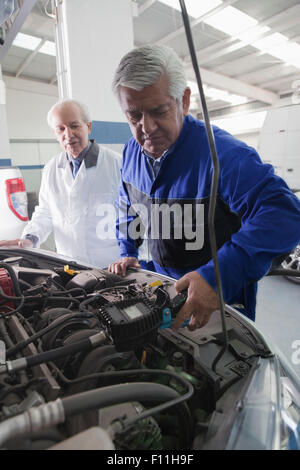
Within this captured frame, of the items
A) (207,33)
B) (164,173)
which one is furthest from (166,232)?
(207,33)

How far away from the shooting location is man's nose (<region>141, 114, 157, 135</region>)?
3.58ft

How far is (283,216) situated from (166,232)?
1.88ft

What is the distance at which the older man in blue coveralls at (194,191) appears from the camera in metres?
0.97

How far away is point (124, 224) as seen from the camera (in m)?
1.77

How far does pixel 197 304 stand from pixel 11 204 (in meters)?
2.85

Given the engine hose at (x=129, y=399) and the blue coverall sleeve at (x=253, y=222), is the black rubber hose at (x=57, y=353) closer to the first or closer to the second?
the engine hose at (x=129, y=399)

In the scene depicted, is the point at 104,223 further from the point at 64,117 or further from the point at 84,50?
the point at 84,50

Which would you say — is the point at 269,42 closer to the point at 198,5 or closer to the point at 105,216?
the point at 198,5

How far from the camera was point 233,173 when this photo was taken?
1.11m

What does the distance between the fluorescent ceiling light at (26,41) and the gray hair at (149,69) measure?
20.4ft

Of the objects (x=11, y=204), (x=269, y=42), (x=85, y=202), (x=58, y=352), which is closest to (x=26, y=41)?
(x=11, y=204)

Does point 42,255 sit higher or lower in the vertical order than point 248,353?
higher

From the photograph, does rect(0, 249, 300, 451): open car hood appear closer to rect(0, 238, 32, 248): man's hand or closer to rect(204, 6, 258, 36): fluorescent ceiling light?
rect(0, 238, 32, 248): man's hand

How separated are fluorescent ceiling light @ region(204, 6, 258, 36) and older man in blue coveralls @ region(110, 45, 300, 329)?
15.5 feet
